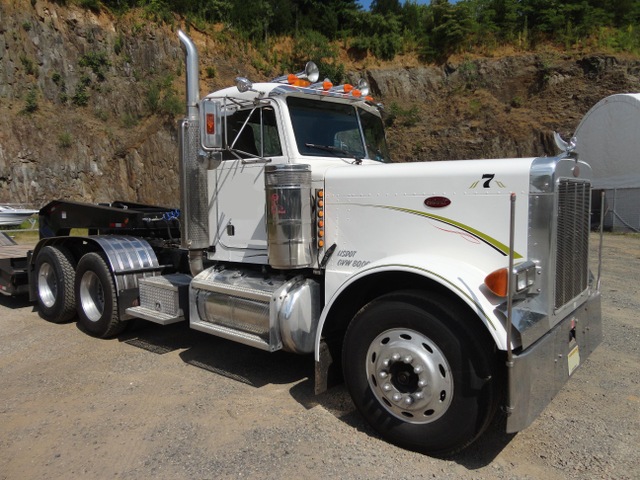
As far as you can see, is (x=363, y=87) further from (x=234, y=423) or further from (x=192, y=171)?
(x=234, y=423)

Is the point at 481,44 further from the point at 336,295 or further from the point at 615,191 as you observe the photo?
the point at 336,295

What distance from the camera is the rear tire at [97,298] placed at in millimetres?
5961

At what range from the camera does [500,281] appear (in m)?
3.16

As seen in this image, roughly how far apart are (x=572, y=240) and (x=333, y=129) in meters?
2.30

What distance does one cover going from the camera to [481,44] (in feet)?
107

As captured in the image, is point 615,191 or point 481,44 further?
point 481,44

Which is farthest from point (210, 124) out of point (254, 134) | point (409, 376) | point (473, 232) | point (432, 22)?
point (432, 22)

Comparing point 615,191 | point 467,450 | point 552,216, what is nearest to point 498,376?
point 467,450

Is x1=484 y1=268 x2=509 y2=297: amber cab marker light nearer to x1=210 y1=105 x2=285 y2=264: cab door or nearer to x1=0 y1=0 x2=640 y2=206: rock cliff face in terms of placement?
x1=210 y1=105 x2=285 y2=264: cab door

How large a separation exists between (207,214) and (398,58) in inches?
1228

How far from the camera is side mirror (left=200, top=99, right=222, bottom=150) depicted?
4.34m

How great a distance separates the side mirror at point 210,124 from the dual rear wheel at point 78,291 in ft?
8.12

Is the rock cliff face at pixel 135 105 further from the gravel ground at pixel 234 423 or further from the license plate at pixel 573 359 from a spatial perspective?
the license plate at pixel 573 359

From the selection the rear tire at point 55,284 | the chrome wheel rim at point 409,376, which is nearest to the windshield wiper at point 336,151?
the chrome wheel rim at point 409,376
